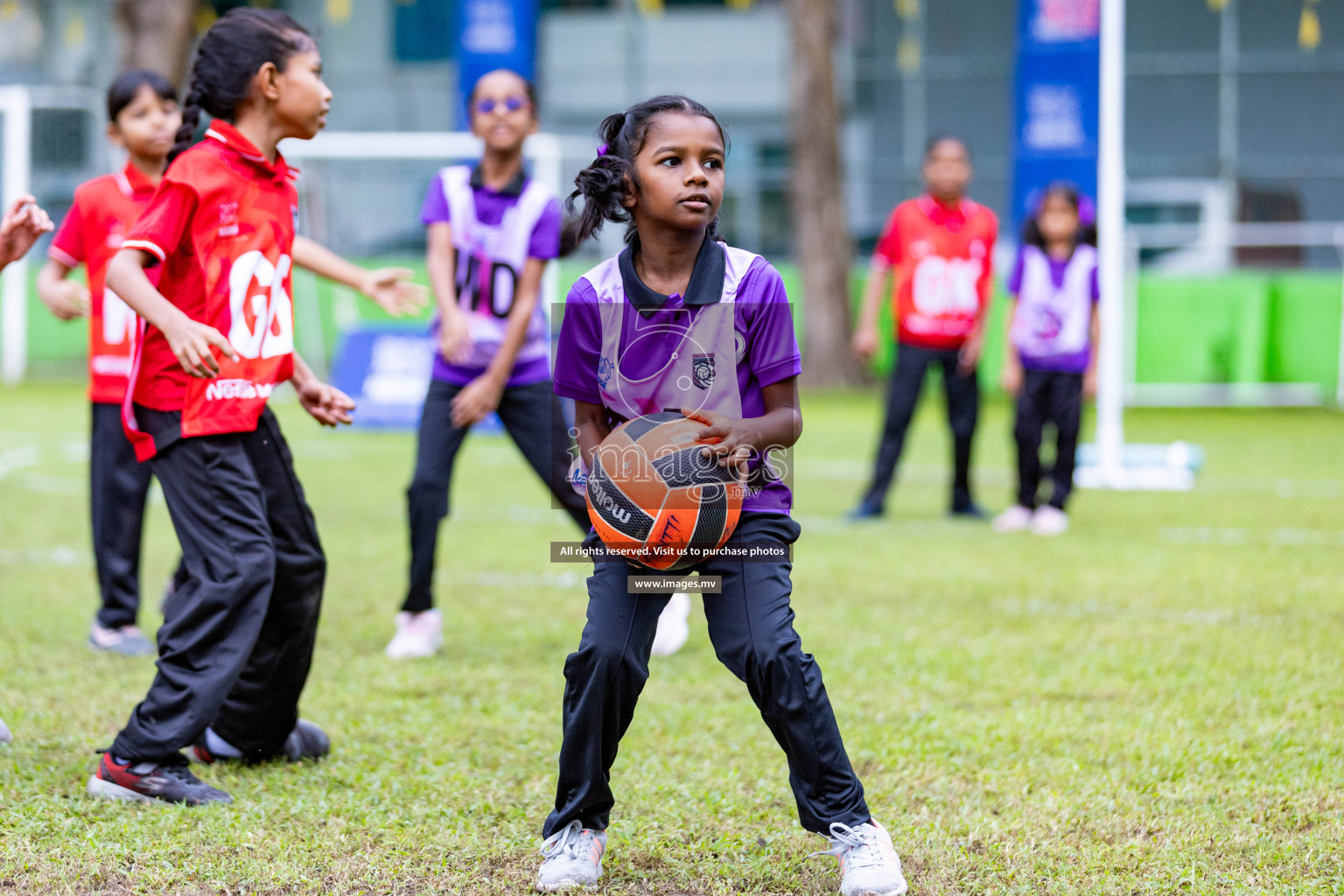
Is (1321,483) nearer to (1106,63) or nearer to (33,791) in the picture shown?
(1106,63)

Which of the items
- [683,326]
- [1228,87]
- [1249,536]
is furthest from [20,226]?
[1228,87]

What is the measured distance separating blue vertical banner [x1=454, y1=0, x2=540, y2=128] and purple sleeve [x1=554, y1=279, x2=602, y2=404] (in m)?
12.4

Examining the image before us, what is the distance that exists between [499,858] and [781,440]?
110cm

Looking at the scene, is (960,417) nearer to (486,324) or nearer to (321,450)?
(486,324)

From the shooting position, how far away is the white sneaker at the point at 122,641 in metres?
5.14

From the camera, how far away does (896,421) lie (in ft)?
28.5

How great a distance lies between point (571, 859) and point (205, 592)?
1147 mm

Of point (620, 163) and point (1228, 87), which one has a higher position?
point (1228, 87)

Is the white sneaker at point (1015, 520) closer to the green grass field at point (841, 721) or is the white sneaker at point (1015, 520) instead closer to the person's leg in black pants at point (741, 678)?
the green grass field at point (841, 721)

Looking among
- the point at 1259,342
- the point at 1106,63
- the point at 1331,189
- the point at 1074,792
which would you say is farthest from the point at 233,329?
the point at 1331,189

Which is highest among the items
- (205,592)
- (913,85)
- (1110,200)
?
(913,85)

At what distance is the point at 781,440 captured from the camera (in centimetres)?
298

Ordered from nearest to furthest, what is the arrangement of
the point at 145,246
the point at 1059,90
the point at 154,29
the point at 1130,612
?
the point at 145,246 → the point at 1130,612 → the point at 1059,90 → the point at 154,29

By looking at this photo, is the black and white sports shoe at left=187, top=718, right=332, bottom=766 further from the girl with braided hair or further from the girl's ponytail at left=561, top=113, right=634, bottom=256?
the girl's ponytail at left=561, top=113, right=634, bottom=256
